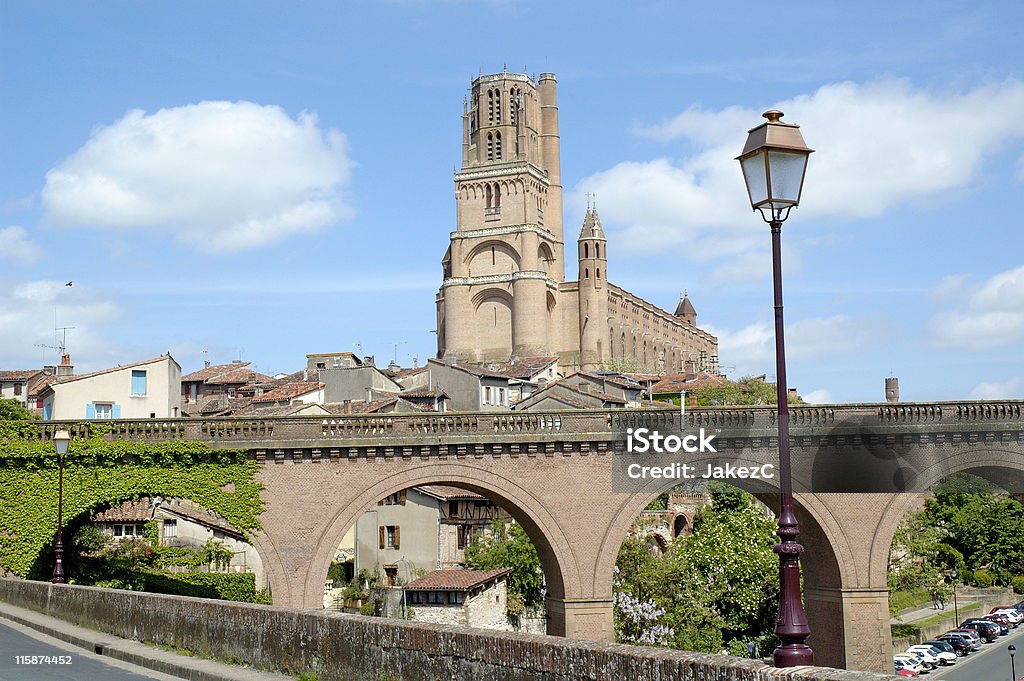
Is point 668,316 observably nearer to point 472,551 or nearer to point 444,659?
point 472,551

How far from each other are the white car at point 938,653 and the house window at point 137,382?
31.9 meters

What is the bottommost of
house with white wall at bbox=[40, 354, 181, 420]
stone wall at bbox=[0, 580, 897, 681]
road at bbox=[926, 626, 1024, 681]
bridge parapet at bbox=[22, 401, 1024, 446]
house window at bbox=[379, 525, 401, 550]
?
road at bbox=[926, 626, 1024, 681]

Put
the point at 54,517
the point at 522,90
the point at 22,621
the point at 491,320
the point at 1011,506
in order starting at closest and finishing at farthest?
the point at 22,621 → the point at 54,517 → the point at 1011,506 → the point at 491,320 → the point at 522,90

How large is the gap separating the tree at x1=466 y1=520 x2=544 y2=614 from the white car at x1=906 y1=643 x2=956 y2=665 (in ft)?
49.2

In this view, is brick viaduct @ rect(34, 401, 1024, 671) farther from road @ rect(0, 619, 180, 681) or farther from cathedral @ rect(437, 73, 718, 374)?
cathedral @ rect(437, 73, 718, 374)

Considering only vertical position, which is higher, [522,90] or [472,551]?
[522,90]

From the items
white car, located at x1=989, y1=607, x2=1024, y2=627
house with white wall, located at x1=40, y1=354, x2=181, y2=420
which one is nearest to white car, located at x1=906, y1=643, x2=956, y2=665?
white car, located at x1=989, y1=607, x2=1024, y2=627

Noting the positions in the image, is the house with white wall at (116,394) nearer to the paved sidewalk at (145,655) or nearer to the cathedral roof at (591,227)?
the paved sidewalk at (145,655)

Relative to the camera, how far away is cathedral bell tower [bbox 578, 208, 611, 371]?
376ft

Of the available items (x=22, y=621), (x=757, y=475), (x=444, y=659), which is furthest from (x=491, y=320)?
(x=444, y=659)

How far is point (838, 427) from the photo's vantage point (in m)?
28.7

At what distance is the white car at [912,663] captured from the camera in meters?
39.7

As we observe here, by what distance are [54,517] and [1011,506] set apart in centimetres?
4944

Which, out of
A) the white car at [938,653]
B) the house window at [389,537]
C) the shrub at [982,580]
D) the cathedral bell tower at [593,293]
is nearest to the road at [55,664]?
the house window at [389,537]
